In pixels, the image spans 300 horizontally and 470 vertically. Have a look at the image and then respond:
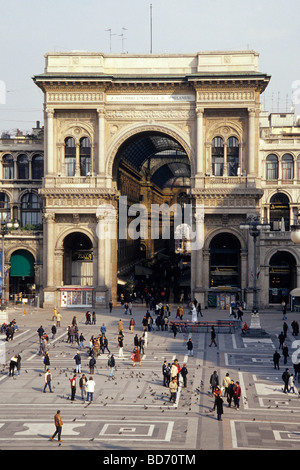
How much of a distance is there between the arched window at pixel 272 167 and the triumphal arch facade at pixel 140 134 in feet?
30.4

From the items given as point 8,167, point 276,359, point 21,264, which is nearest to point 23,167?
point 8,167

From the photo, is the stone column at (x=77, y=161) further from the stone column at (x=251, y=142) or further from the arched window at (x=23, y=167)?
the stone column at (x=251, y=142)

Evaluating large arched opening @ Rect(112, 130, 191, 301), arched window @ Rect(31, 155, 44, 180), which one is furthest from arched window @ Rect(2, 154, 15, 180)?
large arched opening @ Rect(112, 130, 191, 301)

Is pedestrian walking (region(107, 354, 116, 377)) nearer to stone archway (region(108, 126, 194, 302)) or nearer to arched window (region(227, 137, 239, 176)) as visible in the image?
stone archway (region(108, 126, 194, 302))

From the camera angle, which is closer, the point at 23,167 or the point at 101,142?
the point at 101,142

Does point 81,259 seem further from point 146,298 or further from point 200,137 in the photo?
point 200,137

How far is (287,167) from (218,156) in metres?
11.5

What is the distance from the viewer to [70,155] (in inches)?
2643

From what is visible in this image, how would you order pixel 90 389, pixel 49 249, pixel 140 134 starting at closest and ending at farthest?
1. pixel 90 389
2. pixel 49 249
3. pixel 140 134

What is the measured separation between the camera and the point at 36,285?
224ft

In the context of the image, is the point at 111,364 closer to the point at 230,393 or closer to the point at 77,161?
the point at 230,393

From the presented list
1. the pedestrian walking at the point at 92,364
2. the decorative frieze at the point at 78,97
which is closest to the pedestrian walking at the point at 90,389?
the pedestrian walking at the point at 92,364

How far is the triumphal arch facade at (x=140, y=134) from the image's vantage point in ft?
213

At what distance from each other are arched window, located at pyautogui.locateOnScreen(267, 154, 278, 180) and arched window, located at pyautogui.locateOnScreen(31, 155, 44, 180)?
2602 cm
